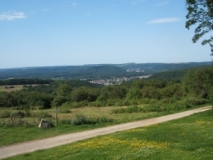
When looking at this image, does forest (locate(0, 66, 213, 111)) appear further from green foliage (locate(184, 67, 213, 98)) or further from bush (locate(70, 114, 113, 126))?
bush (locate(70, 114, 113, 126))

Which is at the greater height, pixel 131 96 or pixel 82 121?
pixel 82 121

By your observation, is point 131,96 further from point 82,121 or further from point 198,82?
point 82,121

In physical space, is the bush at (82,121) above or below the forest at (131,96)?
above

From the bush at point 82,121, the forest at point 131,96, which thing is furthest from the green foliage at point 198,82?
the bush at point 82,121

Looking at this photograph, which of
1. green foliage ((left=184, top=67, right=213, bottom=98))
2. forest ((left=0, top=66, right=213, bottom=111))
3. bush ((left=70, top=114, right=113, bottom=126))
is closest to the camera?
bush ((left=70, top=114, right=113, bottom=126))

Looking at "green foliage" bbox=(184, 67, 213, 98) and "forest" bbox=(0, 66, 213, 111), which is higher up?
"green foliage" bbox=(184, 67, 213, 98)

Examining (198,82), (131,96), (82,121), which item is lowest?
(131,96)

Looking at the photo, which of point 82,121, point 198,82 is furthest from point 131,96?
point 82,121

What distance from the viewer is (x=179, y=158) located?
12.1m

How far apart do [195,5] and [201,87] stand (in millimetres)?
43669

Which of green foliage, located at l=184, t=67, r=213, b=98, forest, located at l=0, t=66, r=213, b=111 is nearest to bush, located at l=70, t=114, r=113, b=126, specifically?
forest, located at l=0, t=66, r=213, b=111

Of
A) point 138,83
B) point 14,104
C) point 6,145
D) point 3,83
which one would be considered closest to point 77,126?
point 6,145

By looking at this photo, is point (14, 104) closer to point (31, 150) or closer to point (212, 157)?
point (31, 150)

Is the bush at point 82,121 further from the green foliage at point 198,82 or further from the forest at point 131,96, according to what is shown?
the green foliage at point 198,82
